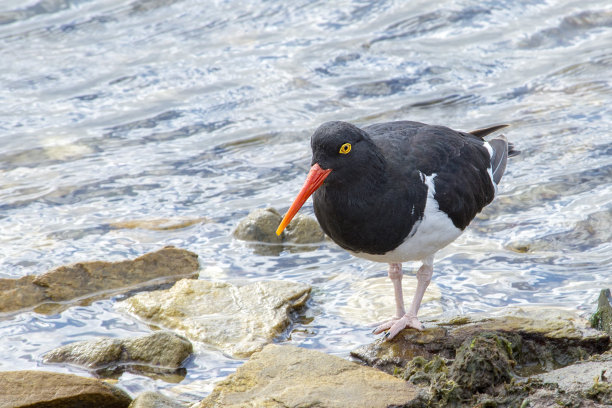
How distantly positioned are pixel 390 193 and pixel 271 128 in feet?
15.5

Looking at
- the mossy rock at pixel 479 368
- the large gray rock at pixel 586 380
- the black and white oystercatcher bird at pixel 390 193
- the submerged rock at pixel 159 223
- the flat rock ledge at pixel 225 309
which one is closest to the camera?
the large gray rock at pixel 586 380

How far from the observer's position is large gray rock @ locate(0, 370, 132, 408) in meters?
3.95

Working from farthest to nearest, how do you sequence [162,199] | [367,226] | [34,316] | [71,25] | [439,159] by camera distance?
1. [71,25]
2. [162,199]
3. [34,316]
4. [439,159]
5. [367,226]

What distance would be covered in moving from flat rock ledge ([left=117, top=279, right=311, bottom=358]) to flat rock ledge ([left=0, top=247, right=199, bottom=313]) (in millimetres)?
331

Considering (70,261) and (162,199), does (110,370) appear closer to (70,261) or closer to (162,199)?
(70,261)

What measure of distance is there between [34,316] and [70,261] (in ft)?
3.45

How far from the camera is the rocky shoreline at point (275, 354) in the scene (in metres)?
3.81

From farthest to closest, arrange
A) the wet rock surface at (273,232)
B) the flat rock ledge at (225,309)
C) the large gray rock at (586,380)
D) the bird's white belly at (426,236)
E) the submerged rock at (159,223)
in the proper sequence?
the submerged rock at (159,223) < the wet rock surface at (273,232) < the flat rock ledge at (225,309) < the bird's white belly at (426,236) < the large gray rock at (586,380)

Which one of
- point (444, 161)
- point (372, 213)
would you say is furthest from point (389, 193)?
point (444, 161)

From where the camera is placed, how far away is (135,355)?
191 inches

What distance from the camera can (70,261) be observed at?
662 centimetres

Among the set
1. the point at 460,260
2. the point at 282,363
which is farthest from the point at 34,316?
the point at 460,260

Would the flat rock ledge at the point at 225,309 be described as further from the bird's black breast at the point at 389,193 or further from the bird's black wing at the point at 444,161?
the bird's black wing at the point at 444,161

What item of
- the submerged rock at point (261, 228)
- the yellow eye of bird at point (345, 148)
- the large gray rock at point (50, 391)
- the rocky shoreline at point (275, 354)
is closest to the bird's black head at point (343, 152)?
the yellow eye of bird at point (345, 148)
